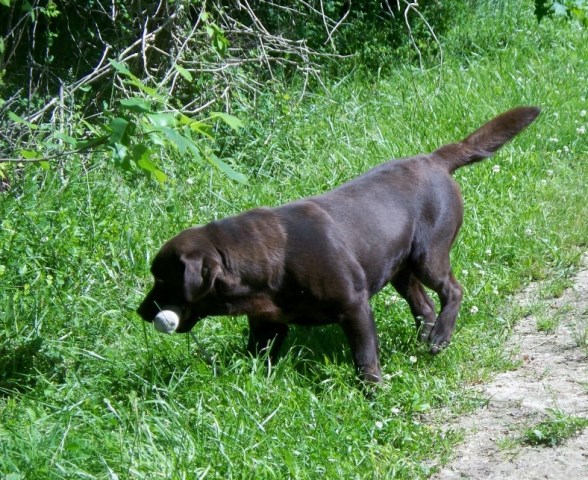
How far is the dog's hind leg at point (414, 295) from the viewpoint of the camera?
5.86 metres

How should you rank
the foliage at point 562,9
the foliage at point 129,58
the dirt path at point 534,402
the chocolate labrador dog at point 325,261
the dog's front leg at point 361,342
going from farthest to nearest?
the foliage at point 129,58 → the foliage at point 562,9 → the dog's front leg at point 361,342 → the chocolate labrador dog at point 325,261 → the dirt path at point 534,402

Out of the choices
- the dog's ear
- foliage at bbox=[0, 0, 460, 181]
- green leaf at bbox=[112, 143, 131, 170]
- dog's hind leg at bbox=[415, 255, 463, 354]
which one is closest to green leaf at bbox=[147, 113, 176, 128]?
green leaf at bbox=[112, 143, 131, 170]

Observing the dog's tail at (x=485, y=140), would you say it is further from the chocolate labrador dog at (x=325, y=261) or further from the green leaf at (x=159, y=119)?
the green leaf at (x=159, y=119)

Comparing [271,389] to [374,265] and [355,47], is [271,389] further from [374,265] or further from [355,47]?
[355,47]

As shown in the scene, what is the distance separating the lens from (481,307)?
5.95 metres

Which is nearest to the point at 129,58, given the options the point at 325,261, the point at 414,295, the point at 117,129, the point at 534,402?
the point at 414,295

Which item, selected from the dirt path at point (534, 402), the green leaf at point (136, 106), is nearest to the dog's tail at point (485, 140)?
the dirt path at point (534, 402)

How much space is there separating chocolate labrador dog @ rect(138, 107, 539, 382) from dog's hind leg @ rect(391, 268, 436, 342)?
2.5 inches

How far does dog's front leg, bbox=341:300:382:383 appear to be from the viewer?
16.6 feet

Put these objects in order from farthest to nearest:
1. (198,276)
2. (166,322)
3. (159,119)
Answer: (198,276)
(166,322)
(159,119)

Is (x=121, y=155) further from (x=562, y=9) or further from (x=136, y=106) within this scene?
(x=562, y=9)

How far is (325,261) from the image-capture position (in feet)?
16.7

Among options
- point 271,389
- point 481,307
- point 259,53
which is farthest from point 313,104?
point 271,389

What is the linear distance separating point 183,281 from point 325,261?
0.75 meters
